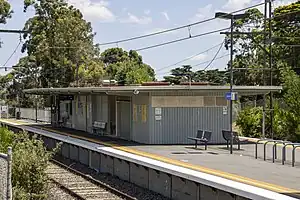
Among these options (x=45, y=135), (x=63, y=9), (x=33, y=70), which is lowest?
(x=45, y=135)

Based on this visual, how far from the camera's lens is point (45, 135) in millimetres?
29281

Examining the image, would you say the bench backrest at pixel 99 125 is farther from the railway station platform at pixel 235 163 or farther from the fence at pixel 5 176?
the fence at pixel 5 176

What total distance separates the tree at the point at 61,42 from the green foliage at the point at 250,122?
25559 mm

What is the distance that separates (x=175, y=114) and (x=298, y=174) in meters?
8.89

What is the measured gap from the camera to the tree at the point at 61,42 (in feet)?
187

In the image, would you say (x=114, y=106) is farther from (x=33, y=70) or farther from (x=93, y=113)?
(x=33, y=70)

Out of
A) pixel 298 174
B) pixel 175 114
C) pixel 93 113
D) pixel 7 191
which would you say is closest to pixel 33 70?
pixel 93 113

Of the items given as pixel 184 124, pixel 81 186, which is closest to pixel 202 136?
pixel 184 124

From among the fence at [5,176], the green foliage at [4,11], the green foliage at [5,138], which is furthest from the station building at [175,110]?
the green foliage at [4,11]

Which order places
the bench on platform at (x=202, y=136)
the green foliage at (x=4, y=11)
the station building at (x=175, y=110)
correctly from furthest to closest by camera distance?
the green foliage at (x=4, y=11), the station building at (x=175, y=110), the bench on platform at (x=202, y=136)

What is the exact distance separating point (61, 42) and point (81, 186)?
39682 millimetres

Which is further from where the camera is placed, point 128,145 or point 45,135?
point 45,135

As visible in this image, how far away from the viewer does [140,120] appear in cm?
2402

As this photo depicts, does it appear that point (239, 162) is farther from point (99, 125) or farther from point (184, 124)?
point (99, 125)
